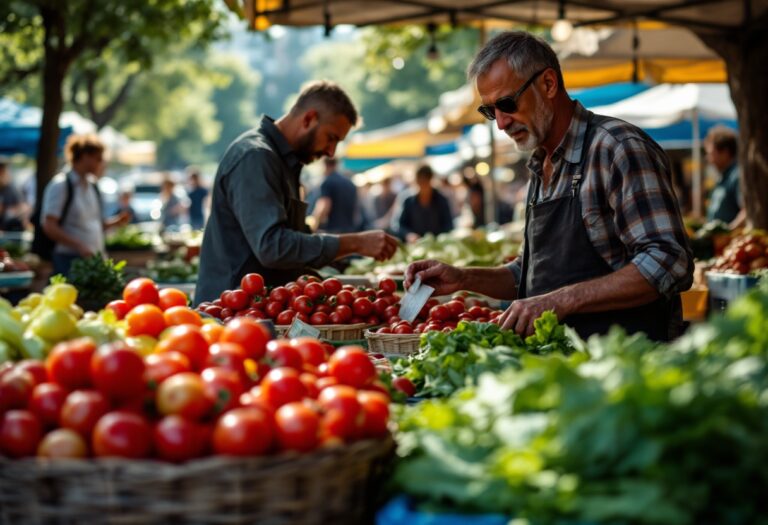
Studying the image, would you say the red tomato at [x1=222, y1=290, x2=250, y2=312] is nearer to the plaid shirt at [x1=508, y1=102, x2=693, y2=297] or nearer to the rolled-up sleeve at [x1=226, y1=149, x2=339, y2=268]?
the rolled-up sleeve at [x1=226, y1=149, x2=339, y2=268]

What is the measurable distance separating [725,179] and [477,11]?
4.11 meters

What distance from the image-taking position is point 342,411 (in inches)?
85.0

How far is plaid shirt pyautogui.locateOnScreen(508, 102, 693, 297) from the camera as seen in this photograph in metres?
3.56

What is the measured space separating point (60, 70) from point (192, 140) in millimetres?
58709

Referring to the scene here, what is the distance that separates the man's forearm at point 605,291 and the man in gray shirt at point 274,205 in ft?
5.78

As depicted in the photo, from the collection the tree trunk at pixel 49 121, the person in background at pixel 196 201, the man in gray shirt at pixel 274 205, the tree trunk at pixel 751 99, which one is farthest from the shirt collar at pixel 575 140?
the person in background at pixel 196 201

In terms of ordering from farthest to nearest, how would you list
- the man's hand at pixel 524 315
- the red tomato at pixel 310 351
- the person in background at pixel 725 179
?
1. the person in background at pixel 725 179
2. the man's hand at pixel 524 315
3. the red tomato at pixel 310 351

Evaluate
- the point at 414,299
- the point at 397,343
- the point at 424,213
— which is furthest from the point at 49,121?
the point at 397,343

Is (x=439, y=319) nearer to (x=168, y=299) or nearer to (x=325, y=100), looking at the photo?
(x=168, y=299)

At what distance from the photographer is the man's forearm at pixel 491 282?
4383 millimetres

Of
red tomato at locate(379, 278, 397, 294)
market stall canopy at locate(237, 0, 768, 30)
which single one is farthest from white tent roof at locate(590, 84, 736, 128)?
red tomato at locate(379, 278, 397, 294)

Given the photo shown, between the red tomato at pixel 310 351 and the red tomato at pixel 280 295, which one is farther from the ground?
the red tomato at pixel 310 351

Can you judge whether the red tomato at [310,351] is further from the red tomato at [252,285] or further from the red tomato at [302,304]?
the red tomato at [252,285]

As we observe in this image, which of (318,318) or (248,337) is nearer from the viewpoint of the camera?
(248,337)
